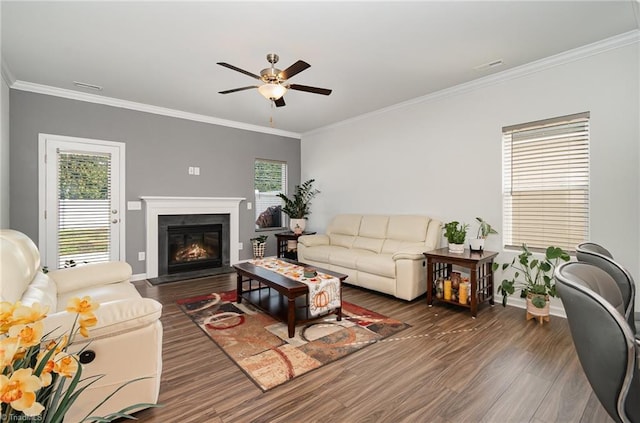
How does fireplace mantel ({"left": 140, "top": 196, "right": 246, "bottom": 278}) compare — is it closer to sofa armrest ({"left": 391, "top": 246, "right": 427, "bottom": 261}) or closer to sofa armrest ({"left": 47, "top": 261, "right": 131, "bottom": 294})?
sofa armrest ({"left": 47, "top": 261, "right": 131, "bottom": 294})

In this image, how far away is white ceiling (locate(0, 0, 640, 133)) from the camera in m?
2.44

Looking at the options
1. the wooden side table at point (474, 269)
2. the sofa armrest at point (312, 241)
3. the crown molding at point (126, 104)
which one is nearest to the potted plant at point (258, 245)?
the sofa armrest at point (312, 241)

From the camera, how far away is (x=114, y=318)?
1.59 meters

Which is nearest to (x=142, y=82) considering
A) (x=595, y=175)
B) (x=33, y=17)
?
(x=33, y=17)

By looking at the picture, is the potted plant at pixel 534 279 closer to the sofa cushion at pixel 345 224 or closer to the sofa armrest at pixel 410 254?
the sofa armrest at pixel 410 254

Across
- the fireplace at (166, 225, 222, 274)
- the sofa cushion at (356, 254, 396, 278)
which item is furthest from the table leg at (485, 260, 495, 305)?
the fireplace at (166, 225, 222, 274)

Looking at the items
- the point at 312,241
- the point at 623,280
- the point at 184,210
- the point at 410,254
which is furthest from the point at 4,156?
the point at 623,280

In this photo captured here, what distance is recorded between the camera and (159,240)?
16.4 ft

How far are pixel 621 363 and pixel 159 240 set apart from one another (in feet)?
17.9

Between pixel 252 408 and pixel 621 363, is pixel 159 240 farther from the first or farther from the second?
pixel 621 363

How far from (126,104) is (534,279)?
243 inches

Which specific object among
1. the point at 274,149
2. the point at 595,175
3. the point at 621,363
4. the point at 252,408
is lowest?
the point at 252,408

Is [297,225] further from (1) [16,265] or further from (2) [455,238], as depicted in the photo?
(1) [16,265]

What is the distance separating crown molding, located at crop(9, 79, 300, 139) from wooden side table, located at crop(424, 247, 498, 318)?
4.26 meters
